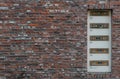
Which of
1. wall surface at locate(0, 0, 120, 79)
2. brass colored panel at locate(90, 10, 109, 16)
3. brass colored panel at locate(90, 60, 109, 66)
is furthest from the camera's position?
brass colored panel at locate(90, 60, 109, 66)

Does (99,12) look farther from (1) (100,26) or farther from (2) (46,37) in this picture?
(2) (46,37)

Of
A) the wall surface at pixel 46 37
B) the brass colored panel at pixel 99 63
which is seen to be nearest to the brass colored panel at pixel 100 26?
the wall surface at pixel 46 37

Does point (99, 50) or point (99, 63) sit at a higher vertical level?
point (99, 50)

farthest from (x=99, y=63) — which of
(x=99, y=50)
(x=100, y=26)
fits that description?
(x=100, y=26)

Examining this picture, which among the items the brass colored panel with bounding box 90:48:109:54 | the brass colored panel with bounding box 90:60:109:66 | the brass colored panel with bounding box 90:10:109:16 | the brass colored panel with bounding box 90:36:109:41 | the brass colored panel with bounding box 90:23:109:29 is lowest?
the brass colored panel with bounding box 90:60:109:66

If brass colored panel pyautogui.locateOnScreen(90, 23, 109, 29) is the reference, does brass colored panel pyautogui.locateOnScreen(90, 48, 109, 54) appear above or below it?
below

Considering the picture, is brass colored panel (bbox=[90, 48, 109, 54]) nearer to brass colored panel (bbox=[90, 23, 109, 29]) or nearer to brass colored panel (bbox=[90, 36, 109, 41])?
brass colored panel (bbox=[90, 36, 109, 41])

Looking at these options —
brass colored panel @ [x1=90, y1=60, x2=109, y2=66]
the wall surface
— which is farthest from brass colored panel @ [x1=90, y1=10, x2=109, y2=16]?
brass colored panel @ [x1=90, y1=60, x2=109, y2=66]

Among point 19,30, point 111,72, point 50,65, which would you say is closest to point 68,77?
point 50,65

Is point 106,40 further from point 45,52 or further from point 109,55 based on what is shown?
point 45,52

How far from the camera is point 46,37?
7.75 metres

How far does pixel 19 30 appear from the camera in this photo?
25.3ft

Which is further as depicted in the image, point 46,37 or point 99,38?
point 99,38

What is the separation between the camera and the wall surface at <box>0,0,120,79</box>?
7691 mm
